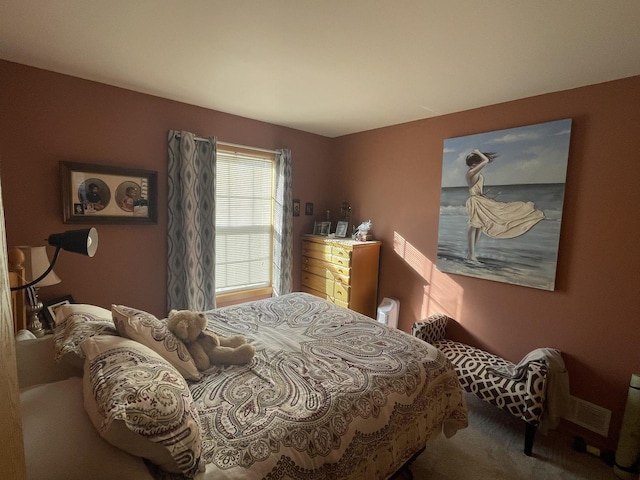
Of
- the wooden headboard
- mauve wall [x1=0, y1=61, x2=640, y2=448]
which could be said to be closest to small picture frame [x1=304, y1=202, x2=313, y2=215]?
mauve wall [x1=0, y1=61, x2=640, y2=448]

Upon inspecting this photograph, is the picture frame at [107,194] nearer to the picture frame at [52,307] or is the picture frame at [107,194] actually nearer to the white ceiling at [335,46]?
the picture frame at [52,307]

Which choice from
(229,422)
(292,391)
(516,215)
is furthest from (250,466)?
(516,215)

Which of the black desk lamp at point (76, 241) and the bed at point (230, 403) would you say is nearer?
the bed at point (230, 403)

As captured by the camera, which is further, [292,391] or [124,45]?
[124,45]

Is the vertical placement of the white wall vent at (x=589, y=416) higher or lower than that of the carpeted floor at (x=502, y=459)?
higher

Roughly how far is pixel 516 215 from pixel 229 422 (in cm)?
254

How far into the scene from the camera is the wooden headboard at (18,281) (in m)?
1.94

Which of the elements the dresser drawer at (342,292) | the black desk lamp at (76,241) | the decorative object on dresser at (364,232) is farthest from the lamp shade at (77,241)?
the decorative object on dresser at (364,232)

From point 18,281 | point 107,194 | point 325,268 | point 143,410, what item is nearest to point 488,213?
point 325,268

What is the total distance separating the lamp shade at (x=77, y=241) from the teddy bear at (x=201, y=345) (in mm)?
600

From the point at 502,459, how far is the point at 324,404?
1.55m

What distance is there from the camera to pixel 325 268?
3.60 m

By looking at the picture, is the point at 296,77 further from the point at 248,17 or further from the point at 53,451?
the point at 53,451

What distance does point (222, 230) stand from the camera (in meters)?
3.37
